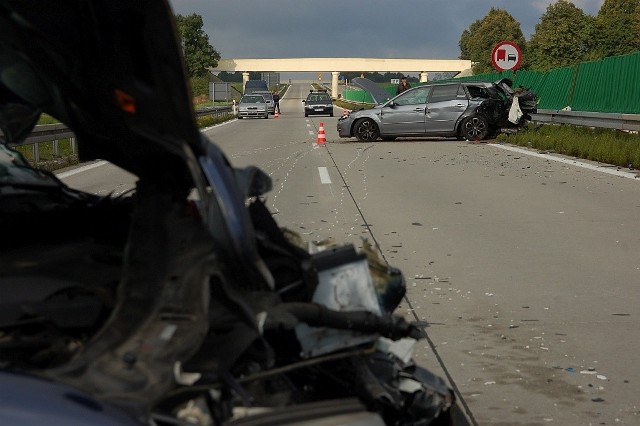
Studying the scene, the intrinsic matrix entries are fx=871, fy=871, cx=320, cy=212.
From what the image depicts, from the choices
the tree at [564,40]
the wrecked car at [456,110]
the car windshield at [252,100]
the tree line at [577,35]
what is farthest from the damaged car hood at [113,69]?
the tree at [564,40]

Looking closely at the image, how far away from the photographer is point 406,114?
2395cm

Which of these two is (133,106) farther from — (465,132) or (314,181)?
(465,132)

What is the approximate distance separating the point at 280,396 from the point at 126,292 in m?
0.50

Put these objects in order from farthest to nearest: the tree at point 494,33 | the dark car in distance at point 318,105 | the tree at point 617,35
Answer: the tree at point 494,33 < the tree at point 617,35 < the dark car in distance at point 318,105

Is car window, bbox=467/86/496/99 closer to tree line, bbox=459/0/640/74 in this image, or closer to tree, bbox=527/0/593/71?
tree line, bbox=459/0/640/74

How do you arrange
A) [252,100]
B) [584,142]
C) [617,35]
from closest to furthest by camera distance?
[584,142] < [252,100] < [617,35]

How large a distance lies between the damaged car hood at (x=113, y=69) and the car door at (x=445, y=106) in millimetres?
21668

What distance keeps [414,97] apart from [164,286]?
21986mm

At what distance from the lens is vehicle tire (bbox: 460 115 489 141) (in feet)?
77.8

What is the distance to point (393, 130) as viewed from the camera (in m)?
24.1

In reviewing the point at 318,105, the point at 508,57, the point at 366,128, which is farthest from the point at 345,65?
the point at 366,128

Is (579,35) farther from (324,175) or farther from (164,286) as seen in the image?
(164,286)

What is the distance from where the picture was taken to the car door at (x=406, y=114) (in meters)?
23.8

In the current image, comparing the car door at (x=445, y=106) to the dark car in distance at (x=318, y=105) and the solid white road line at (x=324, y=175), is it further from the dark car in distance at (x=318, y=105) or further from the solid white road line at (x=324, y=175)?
the dark car in distance at (x=318, y=105)
